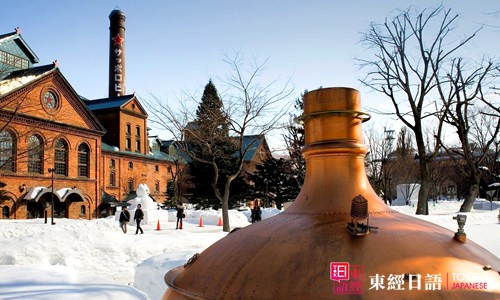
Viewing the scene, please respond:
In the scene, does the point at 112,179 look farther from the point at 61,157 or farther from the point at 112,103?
the point at 61,157

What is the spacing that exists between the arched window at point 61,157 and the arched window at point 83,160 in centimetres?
163

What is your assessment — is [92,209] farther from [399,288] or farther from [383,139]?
[399,288]

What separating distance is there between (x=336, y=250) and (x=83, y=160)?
3959 cm

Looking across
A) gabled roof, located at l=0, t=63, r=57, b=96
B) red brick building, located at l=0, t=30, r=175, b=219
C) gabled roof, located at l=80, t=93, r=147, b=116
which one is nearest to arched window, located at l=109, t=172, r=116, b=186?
red brick building, located at l=0, t=30, r=175, b=219

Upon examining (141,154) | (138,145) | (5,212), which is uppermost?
(138,145)

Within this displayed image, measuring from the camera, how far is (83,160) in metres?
37.9

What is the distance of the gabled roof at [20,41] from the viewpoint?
33.9 metres

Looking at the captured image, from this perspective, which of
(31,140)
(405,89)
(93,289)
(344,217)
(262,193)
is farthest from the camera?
(262,193)

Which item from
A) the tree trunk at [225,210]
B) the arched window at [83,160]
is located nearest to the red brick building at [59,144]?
the arched window at [83,160]

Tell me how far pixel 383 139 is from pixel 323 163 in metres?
33.0

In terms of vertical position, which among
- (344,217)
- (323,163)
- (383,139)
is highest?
(383,139)

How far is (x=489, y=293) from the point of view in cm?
157

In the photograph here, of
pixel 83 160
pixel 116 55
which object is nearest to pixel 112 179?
pixel 83 160

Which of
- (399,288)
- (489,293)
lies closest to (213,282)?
(399,288)
